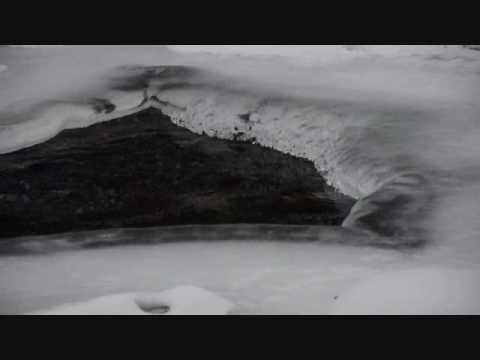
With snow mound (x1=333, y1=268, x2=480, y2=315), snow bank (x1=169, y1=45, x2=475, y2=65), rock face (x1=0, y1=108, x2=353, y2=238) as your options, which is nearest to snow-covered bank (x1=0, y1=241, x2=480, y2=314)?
snow mound (x1=333, y1=268, x2=480, y2=315)

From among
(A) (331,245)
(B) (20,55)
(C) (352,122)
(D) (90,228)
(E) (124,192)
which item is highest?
(B) (20,55)

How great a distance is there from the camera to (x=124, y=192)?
2.72m

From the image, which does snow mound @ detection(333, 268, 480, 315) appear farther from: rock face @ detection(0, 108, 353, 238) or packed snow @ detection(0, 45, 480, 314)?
rock face @ detection(0, 108, 353, 238)

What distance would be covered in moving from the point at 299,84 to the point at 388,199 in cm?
89

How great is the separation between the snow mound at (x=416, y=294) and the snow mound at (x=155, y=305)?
325 mm

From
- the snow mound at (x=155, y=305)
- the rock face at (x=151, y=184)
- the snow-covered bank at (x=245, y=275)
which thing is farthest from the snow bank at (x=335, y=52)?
the snow mound at (x=155, y=305)

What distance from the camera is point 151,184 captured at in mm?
2768

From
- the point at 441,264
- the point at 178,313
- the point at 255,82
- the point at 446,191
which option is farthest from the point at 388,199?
the point at 255,82

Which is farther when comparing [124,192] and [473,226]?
[124,192]

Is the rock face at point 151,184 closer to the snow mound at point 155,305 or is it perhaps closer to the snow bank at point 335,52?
the snow mound at point 155,305

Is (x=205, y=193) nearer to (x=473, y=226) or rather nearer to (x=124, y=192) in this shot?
(x=124, y=192)

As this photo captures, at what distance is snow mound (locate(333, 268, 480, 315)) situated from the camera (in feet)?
6.87

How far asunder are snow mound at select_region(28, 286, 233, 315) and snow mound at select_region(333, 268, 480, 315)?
325mm

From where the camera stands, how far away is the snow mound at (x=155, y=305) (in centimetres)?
213
